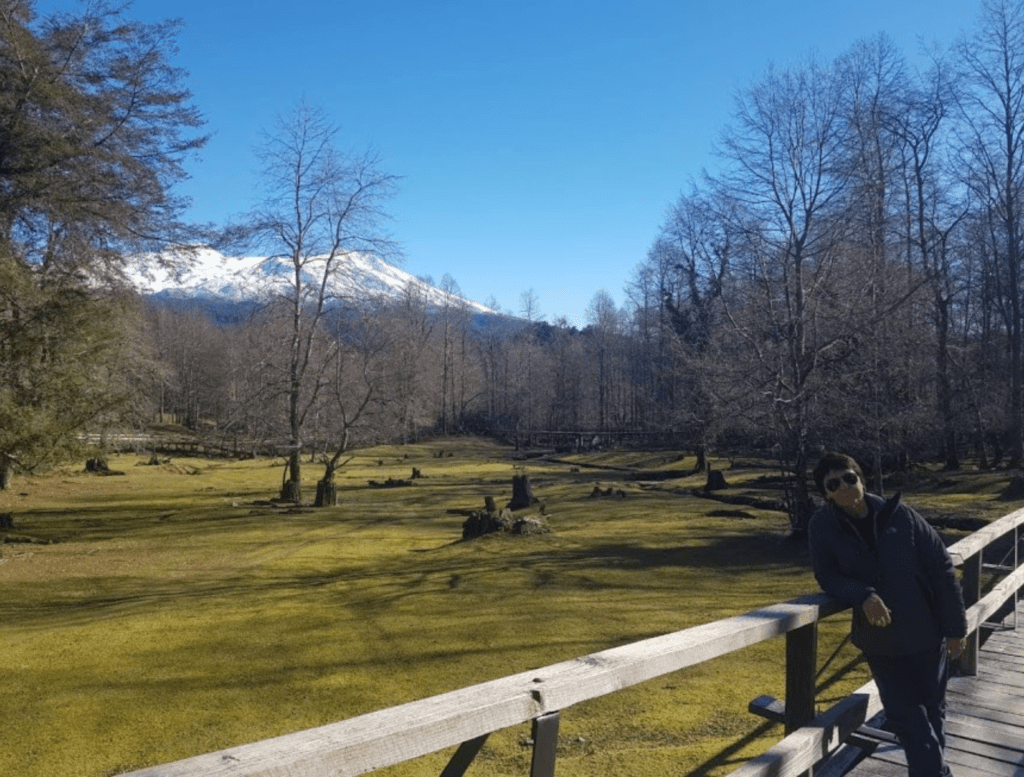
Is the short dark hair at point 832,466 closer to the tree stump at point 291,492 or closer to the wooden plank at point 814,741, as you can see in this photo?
the wooden plank at point 814,741

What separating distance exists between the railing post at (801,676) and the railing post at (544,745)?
1.59m

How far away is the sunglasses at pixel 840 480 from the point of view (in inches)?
126

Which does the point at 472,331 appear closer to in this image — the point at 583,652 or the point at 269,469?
the point at 269,469

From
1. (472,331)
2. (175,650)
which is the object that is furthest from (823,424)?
(472,331)

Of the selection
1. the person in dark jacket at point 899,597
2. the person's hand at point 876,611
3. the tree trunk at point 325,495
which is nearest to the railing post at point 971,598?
the person in dark jacket at point 899,597

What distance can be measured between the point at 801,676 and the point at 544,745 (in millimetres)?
1696

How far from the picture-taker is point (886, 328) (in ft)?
56.0

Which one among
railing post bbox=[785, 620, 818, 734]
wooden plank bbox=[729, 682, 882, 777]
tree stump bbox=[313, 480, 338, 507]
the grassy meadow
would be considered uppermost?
railing post bbox=[785, 620, 818, 734]

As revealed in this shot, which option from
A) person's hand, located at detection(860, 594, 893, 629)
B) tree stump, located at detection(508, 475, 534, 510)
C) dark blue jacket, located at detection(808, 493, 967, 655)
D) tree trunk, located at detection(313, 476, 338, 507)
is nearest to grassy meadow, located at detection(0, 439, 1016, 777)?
tree trunk, located at detection(313, 476, 338, 507)

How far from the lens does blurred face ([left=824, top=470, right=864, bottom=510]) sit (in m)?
3.21

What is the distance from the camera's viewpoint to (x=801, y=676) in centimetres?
317

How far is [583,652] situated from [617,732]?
2.00 meters

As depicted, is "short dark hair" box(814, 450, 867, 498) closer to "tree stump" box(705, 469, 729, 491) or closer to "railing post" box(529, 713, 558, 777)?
"railing post" box(529, 713, 558, 777)

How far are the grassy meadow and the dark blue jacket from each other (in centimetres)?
220
